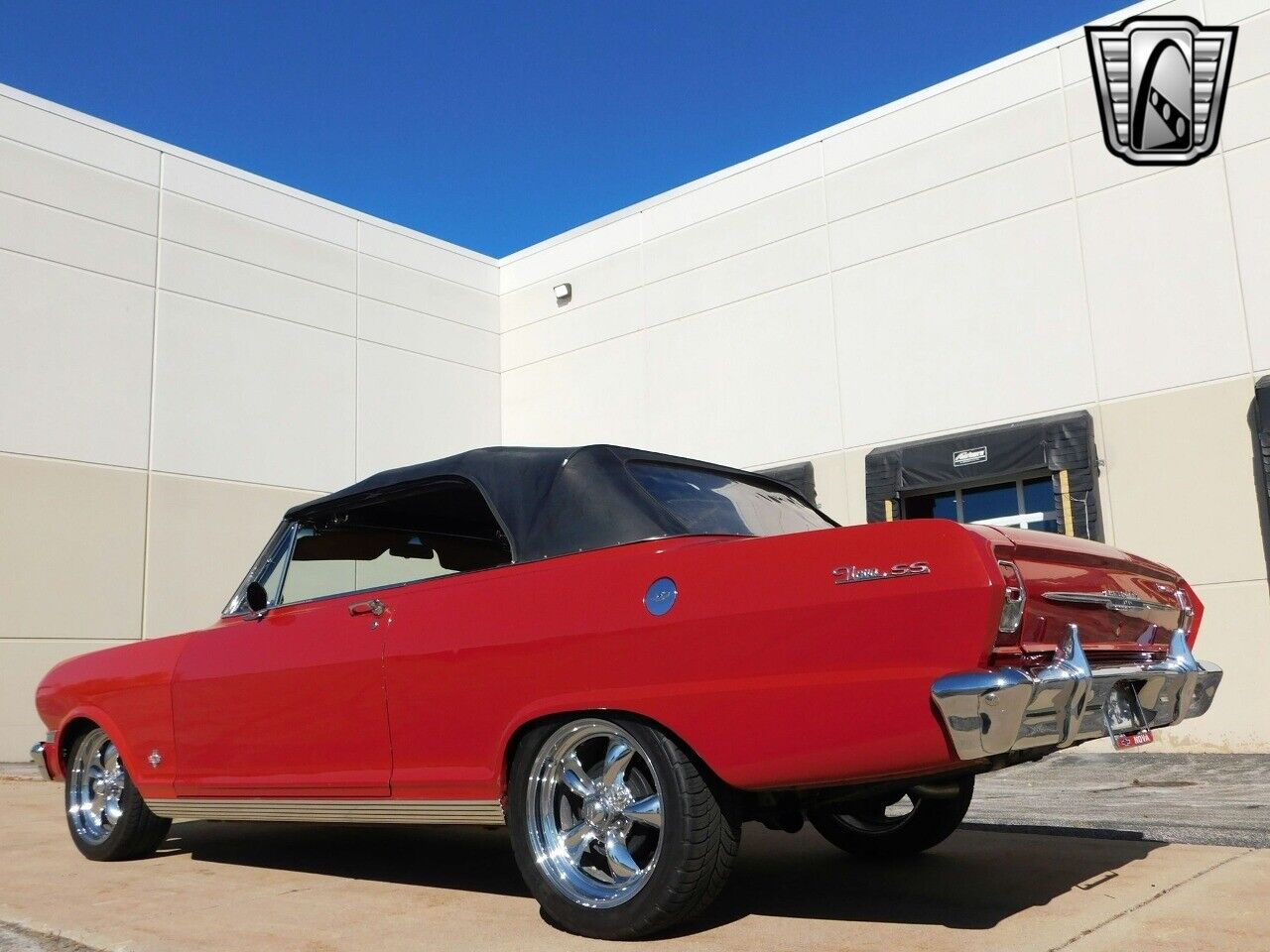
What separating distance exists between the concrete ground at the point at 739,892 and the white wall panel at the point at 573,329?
11.4m

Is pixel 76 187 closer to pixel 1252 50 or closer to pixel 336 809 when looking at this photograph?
pixel 336 809

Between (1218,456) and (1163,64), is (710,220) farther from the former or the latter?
(1218,456)

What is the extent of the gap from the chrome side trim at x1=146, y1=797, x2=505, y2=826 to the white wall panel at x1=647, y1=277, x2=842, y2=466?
10324mm

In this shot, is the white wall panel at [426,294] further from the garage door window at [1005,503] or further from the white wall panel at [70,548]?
the garage door window at [1005,503]

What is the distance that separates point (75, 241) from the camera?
13.7 meters

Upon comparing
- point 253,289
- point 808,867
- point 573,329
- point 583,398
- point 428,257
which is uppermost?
point 428,257

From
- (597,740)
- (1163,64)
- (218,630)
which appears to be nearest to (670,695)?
(597,740)

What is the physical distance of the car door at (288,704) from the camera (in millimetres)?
3975

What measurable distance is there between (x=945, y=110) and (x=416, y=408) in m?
8.70

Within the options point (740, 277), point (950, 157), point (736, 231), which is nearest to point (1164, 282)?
point (950, 157)

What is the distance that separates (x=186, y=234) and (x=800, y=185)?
26.4ft

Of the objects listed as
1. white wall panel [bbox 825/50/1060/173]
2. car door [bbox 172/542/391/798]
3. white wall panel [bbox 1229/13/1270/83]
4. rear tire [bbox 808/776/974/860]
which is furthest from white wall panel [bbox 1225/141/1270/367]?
car door [bbox 172/542/391/798]

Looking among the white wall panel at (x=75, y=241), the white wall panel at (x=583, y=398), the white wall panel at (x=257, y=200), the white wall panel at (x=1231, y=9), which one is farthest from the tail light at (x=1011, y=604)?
the white wall panel at (x=257, y=200)

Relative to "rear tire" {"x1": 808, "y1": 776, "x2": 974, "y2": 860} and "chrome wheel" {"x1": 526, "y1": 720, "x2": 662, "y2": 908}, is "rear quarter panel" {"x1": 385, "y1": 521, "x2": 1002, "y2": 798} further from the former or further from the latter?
"rear tire" {"x1": 808, "y1": 776, "x2": 974, "y2": 860}
